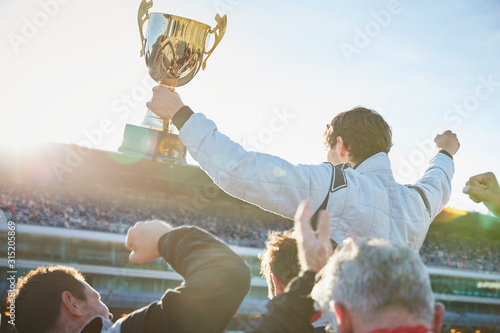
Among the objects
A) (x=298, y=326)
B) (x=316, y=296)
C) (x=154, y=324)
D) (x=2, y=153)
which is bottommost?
(x=2, y=153)

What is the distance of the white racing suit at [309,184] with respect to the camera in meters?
1.49

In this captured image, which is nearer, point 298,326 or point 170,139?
point 298,326

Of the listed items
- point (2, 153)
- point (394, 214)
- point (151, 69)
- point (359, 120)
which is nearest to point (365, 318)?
point (394, 214)

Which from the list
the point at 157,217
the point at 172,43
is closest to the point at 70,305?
the point at 172,43

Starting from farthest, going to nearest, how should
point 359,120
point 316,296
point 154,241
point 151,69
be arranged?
point 151,69 < point 359,120 < point 154,241 < point 316,296

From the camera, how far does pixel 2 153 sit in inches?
799

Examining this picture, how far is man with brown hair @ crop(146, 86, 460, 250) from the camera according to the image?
58.8 inches

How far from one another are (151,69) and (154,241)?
943 millimetres

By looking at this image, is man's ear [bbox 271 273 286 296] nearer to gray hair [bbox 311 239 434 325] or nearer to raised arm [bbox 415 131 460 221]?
raised arm [bbox 415 131 460 221]

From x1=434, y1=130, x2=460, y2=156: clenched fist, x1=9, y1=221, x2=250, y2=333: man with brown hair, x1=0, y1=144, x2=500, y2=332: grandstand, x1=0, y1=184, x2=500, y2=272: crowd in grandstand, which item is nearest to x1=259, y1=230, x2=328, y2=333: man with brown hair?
x1=9, y1=221, x2=250, y2=333: man with brown hair

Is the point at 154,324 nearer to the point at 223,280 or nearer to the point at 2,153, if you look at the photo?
the point at 223,280

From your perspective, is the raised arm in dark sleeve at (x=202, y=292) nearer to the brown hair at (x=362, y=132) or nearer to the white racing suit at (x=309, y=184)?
the white racing suit at (x=309, y=184)

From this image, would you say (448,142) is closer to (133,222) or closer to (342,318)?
(342,318)

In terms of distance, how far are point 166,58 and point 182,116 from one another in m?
0.58
